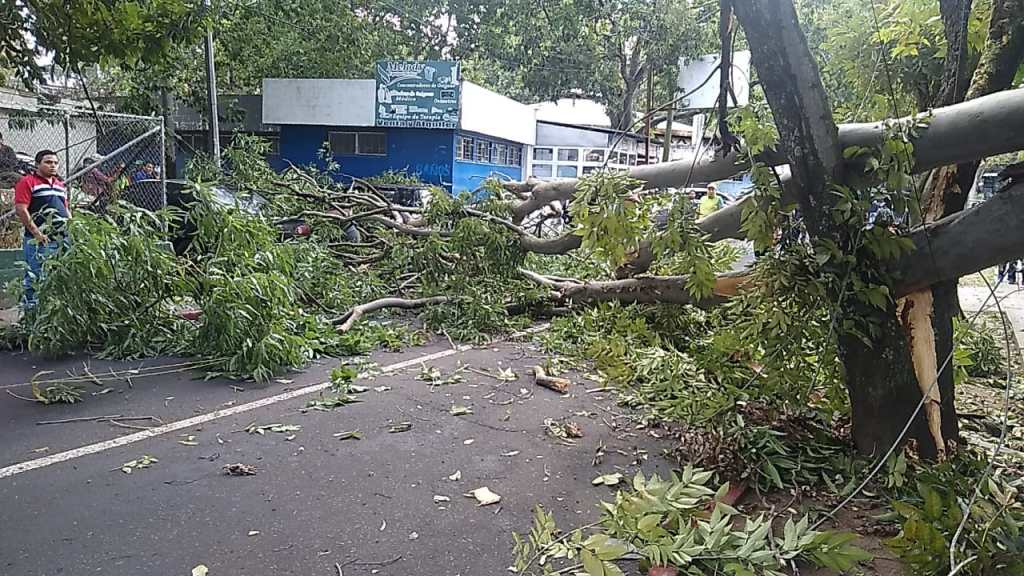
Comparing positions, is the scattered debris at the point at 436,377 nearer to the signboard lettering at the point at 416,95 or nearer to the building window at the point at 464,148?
the signboard lettering at the point at 416,95

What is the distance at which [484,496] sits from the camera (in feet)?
11.7

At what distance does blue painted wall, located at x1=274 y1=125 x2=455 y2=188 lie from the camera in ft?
66.2

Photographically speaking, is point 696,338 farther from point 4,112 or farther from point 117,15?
point 4,112

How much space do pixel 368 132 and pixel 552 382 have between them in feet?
54.6

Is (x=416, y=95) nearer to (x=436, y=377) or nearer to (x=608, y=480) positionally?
(x=436, y=377)

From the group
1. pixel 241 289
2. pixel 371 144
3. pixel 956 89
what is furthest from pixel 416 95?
pixel 956 89

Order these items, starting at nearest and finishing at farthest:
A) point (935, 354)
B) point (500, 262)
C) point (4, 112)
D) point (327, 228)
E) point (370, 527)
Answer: point (370, 527)
point (935, 354)
point (500, 262)
point (327, 228)
point (4, 112)

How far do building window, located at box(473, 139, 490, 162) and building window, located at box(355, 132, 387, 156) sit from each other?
9.59 feet

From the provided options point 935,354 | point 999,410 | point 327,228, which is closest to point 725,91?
point 935,354

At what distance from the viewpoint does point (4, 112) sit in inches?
416

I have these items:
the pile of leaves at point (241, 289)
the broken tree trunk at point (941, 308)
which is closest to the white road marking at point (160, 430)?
the pile of leaves at point (241, 289)

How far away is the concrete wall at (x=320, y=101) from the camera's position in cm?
1952

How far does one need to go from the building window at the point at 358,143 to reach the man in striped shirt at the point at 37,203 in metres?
13.4

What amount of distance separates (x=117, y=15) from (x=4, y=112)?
6.60m
